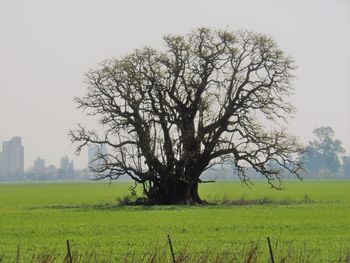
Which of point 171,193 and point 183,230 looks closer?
point 183,230

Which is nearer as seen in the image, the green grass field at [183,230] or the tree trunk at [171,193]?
the green grass field at [183,230]

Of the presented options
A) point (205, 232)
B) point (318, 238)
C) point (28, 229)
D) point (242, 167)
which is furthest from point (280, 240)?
point (242, 167)

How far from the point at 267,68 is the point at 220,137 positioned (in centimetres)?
609

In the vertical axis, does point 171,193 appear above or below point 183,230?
above

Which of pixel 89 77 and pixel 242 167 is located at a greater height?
pixel 89 77

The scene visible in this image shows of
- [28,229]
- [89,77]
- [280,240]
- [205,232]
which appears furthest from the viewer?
[89,77]

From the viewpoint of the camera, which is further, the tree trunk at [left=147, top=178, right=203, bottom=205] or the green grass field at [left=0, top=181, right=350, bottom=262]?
the tree trunk at [left=147, top=178, right=203, bottom=205]

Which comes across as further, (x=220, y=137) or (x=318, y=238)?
(x=220, y=137)

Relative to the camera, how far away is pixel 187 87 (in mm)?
58062

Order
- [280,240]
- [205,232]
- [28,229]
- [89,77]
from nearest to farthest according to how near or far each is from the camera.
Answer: [280,240], [205,232], [28,229], [89,77]

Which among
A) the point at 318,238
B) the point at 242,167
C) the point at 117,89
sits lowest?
the point at 318,238

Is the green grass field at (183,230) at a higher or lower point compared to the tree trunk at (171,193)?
lower

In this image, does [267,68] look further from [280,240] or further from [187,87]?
[280,240]

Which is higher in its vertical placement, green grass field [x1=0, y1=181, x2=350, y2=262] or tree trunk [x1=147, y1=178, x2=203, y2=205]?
tree trunk [x1=147, y1=178, x2=203, y2=205]
